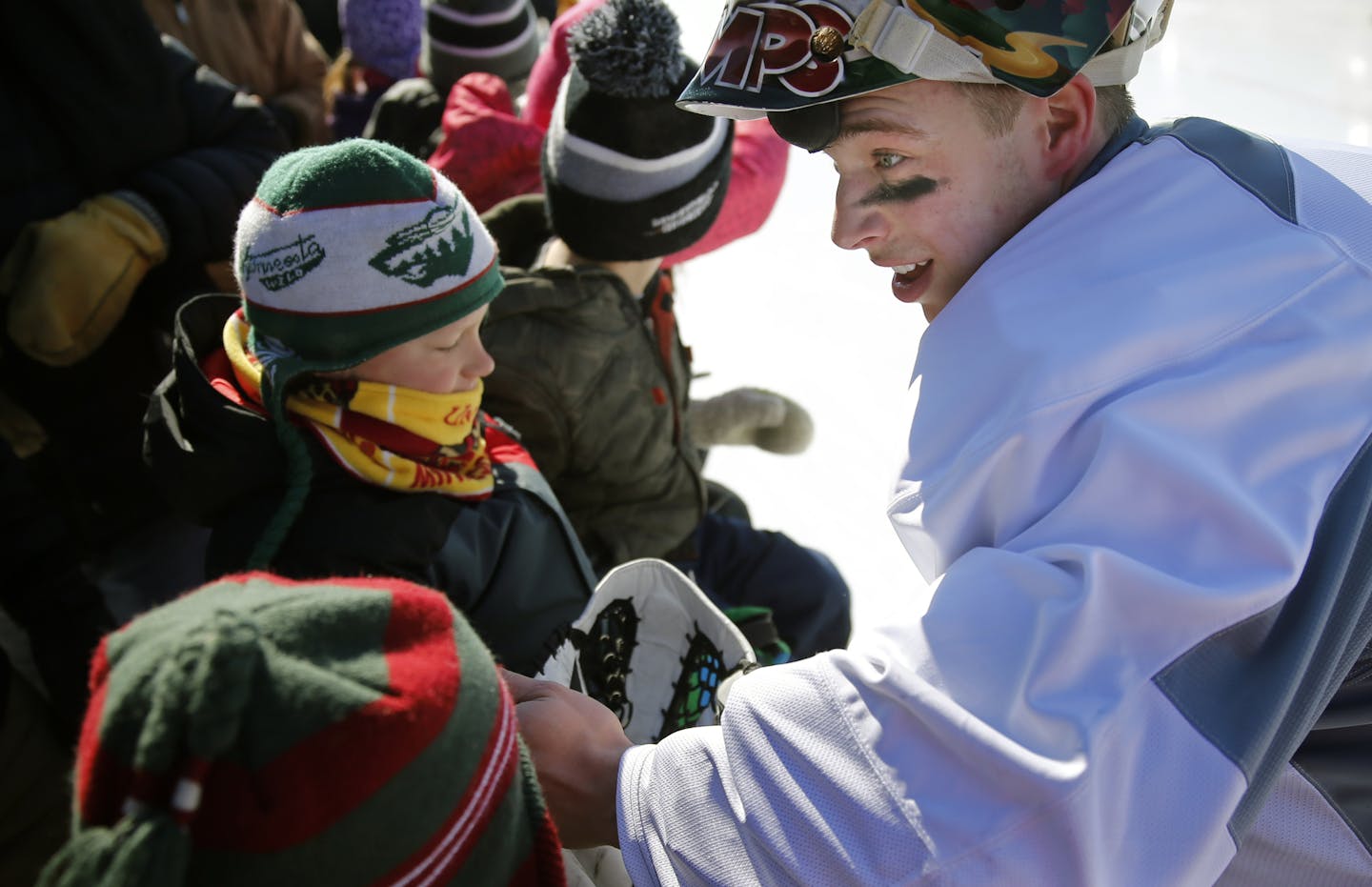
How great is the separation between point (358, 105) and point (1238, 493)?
3.05m

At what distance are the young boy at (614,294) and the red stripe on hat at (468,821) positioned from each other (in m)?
1.08

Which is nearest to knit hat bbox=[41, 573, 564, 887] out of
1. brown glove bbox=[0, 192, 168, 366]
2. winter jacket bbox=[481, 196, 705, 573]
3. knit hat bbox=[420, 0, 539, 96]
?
winter jacket bbox=[481, 196, 705, 573]

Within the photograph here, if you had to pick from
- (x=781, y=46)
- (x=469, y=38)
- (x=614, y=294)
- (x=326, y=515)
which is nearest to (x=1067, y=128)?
(x=781, y=46)

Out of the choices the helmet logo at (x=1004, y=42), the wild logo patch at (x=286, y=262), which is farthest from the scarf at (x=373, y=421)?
the helmet logo at (x=1004, y=42)

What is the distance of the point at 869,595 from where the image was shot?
2.59 metres

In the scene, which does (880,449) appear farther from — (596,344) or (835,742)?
(835,742)

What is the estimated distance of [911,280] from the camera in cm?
116

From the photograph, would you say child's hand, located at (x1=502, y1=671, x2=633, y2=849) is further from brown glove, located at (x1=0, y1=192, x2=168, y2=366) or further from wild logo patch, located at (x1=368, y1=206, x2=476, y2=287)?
brown glove, located at (x1=0, y1=192, x2=168, y2=366)

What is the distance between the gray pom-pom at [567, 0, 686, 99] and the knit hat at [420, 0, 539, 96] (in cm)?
133

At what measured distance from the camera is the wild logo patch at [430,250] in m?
1.20

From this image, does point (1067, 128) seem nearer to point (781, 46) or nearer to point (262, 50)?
point (781, 46)

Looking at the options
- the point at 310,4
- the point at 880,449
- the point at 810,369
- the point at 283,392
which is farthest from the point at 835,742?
the point at 310,4

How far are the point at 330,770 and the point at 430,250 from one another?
805 mm

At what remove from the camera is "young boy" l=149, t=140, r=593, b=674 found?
3.87 feet
